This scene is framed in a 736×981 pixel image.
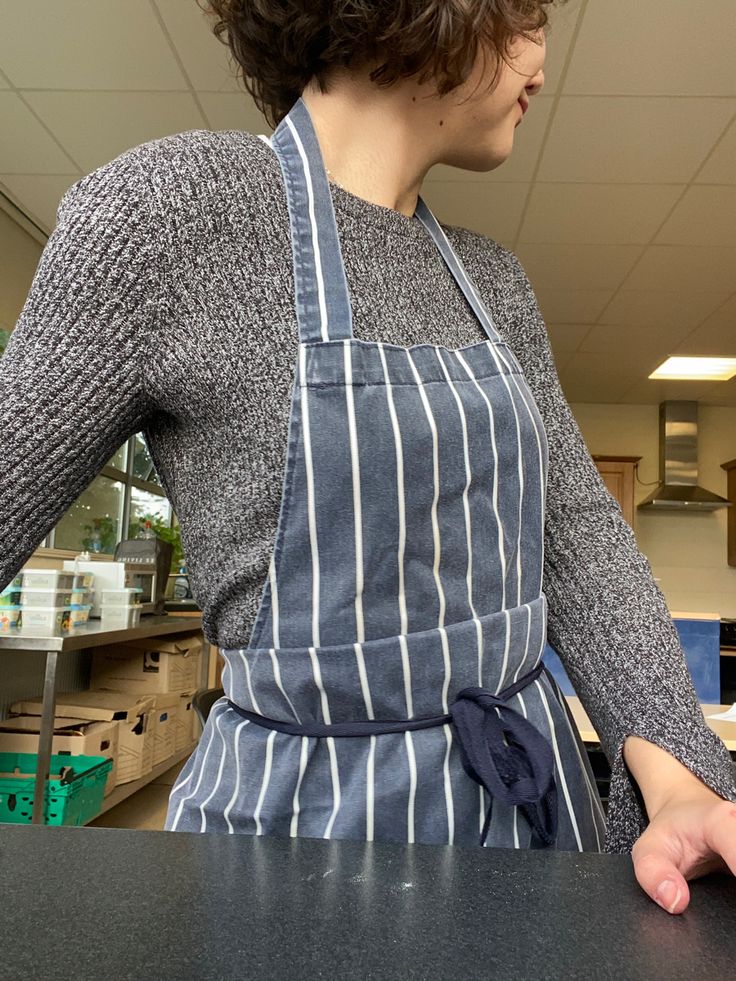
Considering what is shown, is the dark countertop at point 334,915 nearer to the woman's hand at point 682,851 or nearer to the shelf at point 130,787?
the woman's hand at point 682,851

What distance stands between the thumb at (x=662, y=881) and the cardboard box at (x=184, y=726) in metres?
3.14

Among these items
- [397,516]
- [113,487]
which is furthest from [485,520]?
[113,487]

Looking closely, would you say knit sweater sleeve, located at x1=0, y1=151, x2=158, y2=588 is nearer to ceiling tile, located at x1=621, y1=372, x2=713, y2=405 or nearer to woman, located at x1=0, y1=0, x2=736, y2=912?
woman, located at x1=0, y1=0, x2=736, y2=912

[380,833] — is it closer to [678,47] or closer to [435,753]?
[435,753]

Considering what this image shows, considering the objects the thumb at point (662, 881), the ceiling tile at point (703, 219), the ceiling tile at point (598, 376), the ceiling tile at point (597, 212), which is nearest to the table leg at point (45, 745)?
the thumb at point (662, 881)

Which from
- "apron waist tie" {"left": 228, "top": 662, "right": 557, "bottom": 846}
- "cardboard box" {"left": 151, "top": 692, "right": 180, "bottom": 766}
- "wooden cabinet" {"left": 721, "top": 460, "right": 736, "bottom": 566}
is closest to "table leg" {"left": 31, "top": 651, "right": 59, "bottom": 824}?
"cardboard box" {"left": 151, "top": 692, "right": 180, "bottom": 766}

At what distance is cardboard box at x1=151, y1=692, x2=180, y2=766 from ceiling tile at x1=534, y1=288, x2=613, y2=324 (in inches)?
103

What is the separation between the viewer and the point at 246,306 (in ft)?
1.65

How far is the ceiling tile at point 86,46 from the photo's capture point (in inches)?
87.1

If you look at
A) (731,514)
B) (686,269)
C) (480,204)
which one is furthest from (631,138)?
(731,514)

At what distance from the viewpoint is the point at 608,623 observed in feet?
1.97

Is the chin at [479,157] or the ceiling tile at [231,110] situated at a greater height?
the ceiling tile at [231,110]

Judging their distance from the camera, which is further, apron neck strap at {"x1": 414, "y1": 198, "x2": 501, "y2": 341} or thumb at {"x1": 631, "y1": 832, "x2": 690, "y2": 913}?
apron neck strap at {"x1": 414, "y1": 198, "x2": 501, "y2": 341}

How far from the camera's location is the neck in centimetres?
62
